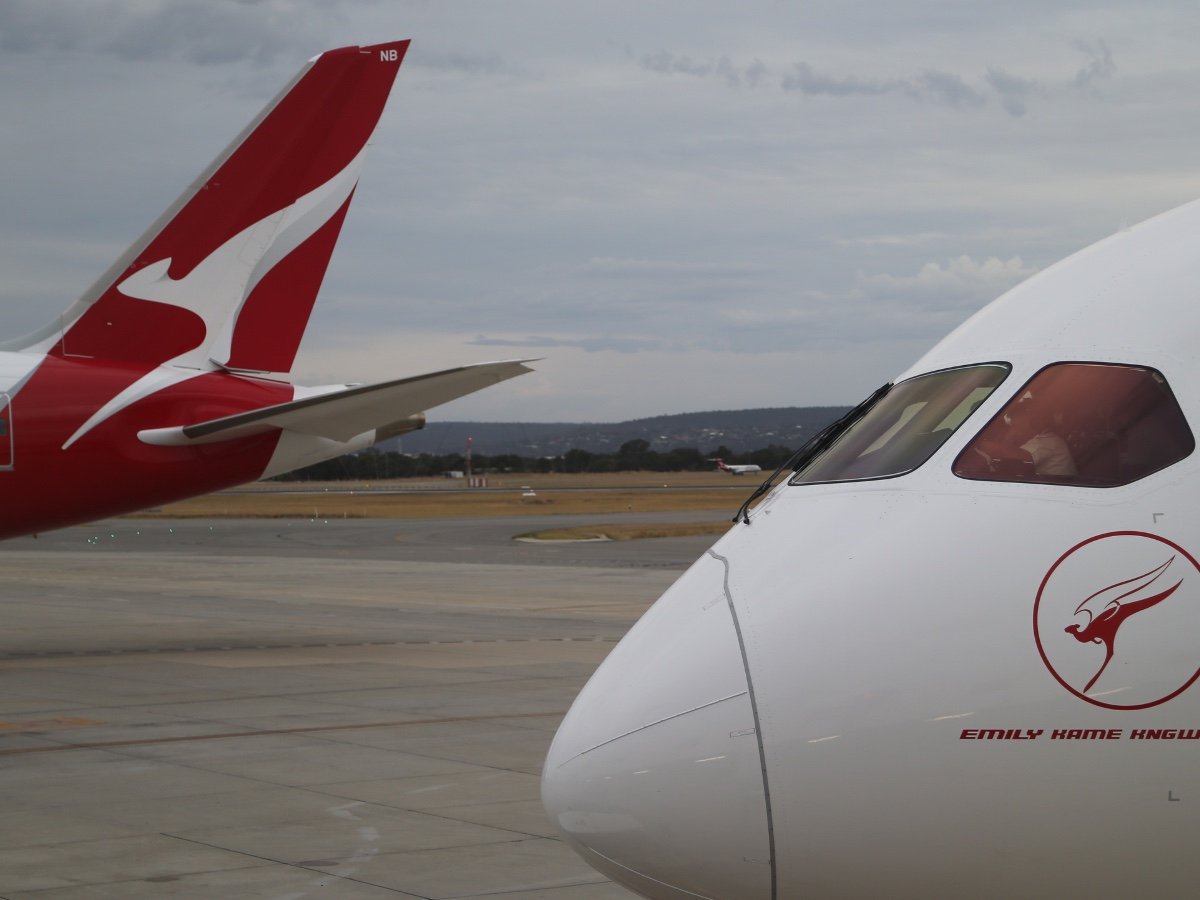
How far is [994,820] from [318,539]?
176ft

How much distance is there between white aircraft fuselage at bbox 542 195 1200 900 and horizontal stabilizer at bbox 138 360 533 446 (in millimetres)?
12049

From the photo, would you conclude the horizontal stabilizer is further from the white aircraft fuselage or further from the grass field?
the grass field

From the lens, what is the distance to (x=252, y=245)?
21688mm

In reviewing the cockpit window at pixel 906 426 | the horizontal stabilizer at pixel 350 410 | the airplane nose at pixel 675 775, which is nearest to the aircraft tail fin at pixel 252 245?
the horizontal stabilizer at pixel 350 410

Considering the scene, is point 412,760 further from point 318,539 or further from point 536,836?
point 318,539

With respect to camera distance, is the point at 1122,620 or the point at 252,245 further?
the point at 252,245

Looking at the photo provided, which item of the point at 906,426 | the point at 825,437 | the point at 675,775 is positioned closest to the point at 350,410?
the point at 825,437

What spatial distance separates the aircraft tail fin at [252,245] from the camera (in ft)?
68.4

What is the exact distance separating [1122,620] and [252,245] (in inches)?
702

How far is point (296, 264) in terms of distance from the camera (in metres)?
22.1

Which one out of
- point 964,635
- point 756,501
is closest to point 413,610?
point 756,501

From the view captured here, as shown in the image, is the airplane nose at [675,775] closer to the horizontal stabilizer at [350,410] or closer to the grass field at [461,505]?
the horizontal stabilizer at [350,410]

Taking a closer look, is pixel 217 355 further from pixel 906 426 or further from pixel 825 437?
pixel 906 426

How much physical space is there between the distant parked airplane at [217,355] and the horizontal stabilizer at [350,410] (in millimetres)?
30
